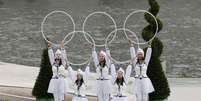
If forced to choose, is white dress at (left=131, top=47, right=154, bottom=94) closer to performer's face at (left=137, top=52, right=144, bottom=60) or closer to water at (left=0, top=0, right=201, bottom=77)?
performer's face at (left=137, top=52, right=144, bottom=60)

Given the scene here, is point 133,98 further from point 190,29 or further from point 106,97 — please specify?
point 190,29

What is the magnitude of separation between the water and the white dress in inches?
282

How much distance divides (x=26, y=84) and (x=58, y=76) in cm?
436

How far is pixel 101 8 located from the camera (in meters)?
42.9

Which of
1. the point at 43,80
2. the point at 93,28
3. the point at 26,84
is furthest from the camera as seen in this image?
the point at 93,28

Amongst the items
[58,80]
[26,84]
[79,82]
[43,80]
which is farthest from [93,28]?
[79,82]

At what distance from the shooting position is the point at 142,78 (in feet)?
53.9

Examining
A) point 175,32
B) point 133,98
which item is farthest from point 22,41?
point 133,98

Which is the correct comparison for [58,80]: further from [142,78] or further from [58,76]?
[142,78]

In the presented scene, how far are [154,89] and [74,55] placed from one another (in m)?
11.1

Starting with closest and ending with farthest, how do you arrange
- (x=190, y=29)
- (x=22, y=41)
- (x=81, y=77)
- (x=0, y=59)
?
1. (x=81, y=77)
2. (x=0, y=59)
3. (x=22, y=41)
4. (x=190, y=29)

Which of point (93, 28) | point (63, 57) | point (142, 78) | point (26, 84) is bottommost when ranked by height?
point (26, 84)

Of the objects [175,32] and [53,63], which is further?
[175,32]

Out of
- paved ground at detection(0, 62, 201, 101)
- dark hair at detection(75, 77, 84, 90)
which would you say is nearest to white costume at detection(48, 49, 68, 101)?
dark hair at detection(75, 77, 84, 90)
